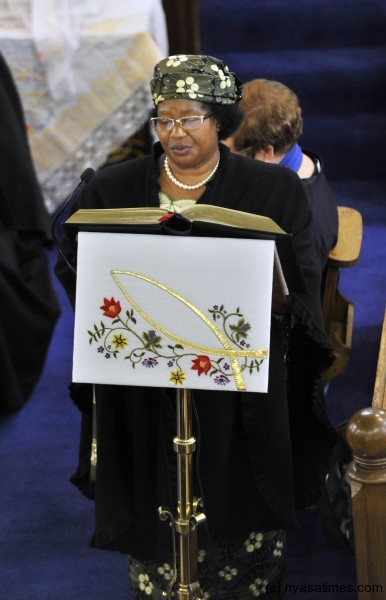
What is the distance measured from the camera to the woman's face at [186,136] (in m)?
2.76

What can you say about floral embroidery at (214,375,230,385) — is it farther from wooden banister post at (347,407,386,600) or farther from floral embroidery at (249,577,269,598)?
floral embroidery at (249,577,269,598)

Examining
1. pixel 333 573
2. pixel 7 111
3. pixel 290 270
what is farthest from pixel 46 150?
pixel 290 270

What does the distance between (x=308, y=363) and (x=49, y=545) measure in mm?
1512

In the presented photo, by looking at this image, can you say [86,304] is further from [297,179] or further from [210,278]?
[297,179]

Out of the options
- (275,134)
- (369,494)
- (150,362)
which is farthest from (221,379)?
(275,134)

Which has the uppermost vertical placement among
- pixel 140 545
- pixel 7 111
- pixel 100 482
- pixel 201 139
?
pixel 201 139

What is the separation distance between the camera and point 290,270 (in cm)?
266

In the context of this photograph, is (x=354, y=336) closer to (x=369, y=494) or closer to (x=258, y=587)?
(x=258, y=587)

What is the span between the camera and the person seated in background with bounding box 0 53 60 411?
16.1ft

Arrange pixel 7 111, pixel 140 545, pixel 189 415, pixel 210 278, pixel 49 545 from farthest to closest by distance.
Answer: pixel 7 111 < pixel 49 545 < pixel 140 545 < pixel 189 415 < pixel 210 278

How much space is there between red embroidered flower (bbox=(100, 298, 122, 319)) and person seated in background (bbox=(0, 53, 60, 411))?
2.55 meters

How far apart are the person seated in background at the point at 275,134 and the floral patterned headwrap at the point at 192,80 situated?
2.87 ft

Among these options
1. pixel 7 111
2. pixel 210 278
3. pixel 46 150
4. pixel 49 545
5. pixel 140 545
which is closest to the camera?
pixel 210 278

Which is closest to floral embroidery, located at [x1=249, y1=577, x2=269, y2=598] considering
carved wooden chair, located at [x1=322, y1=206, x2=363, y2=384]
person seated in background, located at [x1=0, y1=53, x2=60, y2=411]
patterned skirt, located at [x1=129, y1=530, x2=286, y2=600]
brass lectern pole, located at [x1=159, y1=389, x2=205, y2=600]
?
patterned skirt, located at [x1=129, y1=530, x2=286, y2=600]
